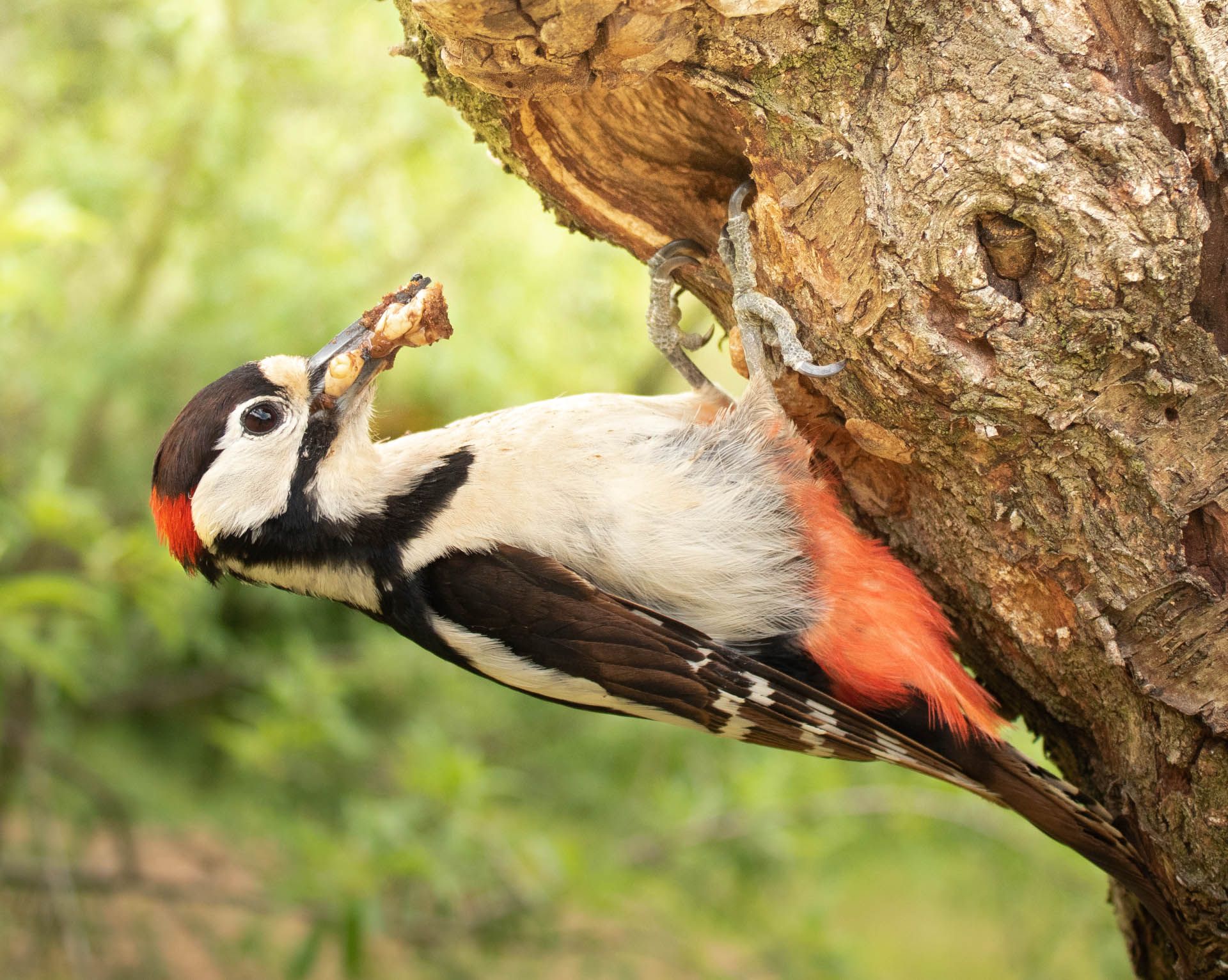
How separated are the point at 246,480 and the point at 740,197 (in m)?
1.29

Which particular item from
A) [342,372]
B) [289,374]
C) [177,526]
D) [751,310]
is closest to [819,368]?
[751,310]

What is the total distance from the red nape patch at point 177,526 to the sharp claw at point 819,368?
1.41m

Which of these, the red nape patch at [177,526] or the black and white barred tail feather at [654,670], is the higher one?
the red nape patch at [177,526]

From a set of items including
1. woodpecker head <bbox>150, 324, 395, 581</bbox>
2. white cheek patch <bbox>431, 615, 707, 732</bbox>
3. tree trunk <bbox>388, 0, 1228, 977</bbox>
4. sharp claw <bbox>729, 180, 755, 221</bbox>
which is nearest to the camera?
tree trunk <bbox>388, 0, 1228, 977</bbox>

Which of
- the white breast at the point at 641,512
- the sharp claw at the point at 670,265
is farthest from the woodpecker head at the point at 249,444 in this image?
the sharp claw at the point at 670,265

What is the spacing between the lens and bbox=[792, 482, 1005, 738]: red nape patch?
2.30m

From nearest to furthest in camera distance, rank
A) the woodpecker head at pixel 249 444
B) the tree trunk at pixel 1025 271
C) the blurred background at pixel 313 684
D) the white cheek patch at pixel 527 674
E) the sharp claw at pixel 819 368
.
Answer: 1. the tree trunk at pixel 1025 271
2. the sharp claw at pixel 819 368
3. the woodpecker head at pixel 249 444
4. the white cheek patch at pixel 527 674
5. the blurred background at pixel 313 684

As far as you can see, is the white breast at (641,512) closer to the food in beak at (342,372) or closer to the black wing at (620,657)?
the black wing at (620,657)

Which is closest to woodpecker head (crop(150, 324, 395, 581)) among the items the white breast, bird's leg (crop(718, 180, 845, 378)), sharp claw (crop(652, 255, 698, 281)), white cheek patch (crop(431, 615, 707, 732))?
the white breast

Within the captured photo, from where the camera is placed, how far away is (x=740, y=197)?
2.21m

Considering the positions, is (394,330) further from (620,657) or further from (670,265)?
(620,657)

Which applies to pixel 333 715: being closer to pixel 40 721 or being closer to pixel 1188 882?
pixel 40 721

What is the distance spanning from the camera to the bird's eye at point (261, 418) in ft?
7.75

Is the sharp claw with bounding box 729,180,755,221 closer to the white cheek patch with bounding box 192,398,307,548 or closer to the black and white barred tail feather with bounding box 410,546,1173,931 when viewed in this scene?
the black and white barred tail feather with bounding box 410,546,1173,931
